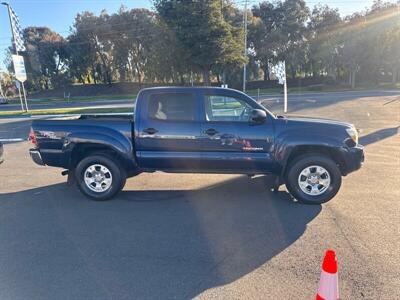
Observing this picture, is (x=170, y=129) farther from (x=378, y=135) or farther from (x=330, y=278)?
(x=378, y=135)

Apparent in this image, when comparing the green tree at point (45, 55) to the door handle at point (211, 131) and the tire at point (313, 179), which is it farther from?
the tire at point (313, 179)

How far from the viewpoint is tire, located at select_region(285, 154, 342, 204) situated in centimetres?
481

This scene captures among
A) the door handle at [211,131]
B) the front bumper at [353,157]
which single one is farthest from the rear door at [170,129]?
the front bumper at [353,157]

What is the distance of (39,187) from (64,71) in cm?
5441

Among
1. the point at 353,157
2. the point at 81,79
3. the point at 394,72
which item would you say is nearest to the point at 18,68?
the point at 353,157

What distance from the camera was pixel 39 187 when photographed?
5992 millimetres

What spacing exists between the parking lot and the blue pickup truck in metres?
0.46

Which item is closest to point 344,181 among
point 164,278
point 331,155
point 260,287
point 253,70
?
point 331,155

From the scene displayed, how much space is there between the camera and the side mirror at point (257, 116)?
466cm

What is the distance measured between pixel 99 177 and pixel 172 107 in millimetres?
1747

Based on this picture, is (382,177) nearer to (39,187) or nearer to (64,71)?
(39,187)

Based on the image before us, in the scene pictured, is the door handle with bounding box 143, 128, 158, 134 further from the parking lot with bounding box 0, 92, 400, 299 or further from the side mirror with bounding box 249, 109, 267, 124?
the side mirror with bounding box 249, 109, 267, 124

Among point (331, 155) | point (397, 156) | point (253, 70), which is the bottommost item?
point (397, 156)

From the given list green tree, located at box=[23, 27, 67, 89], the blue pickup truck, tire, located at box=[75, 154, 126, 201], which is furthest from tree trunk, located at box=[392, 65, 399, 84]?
green tree, located at box=[23, 27, 67, 89]
